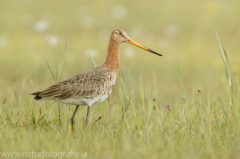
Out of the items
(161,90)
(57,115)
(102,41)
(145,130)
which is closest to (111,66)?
(57,115)

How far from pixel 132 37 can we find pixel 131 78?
15.7 ft

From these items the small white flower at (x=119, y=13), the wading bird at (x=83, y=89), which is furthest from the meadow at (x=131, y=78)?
the wading bird at (x=83, y=89)

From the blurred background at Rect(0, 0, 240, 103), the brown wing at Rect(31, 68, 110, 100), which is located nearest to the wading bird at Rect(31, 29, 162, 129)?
the brown wing at Rect(31, 68, 110, 100)

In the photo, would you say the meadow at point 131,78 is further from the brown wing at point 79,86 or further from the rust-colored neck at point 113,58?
the rust-colored neck at point 113,58

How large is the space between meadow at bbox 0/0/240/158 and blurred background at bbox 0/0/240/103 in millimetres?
36

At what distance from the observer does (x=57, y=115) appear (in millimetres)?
4914

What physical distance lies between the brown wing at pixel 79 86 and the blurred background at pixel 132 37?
1.50 meters

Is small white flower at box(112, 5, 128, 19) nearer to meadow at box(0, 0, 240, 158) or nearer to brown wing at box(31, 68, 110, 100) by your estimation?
meadow at box(0, 0, 240, 158)

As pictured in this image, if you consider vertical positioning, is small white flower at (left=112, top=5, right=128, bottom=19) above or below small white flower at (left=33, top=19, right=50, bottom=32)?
above

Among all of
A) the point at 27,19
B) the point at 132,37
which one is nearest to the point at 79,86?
the point at 132,37

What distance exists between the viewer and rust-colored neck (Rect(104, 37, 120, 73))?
5.37 metres

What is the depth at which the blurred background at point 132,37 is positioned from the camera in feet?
27.4

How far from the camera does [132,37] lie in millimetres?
12508

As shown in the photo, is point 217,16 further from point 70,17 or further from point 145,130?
point 145,130
